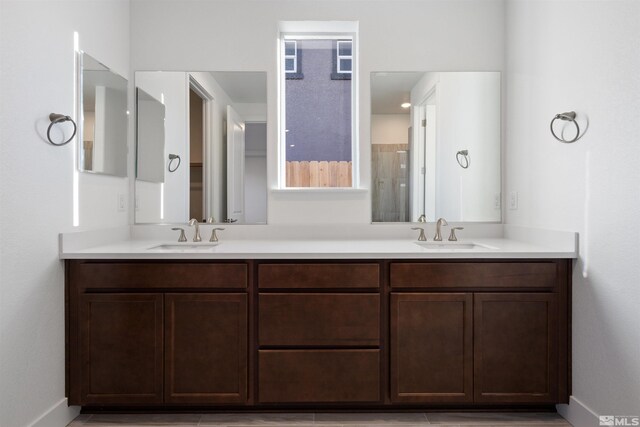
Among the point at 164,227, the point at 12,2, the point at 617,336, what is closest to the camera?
the point at 12,2

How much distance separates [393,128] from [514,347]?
1363 millimetres

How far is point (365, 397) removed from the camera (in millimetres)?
2057

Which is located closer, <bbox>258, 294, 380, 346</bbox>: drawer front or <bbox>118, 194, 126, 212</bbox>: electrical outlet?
<bbox>258, 294, 380, 346</bbox>: drawer front

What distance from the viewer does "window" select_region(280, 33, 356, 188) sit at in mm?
2742

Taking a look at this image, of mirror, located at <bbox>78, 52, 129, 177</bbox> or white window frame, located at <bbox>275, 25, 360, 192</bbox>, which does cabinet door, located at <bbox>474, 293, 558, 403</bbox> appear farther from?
mirror, located at <bbox>78, 52, 129, 177</bbox>

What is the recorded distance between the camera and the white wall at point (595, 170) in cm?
167

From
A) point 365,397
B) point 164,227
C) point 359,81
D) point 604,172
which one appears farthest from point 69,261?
point 604,172

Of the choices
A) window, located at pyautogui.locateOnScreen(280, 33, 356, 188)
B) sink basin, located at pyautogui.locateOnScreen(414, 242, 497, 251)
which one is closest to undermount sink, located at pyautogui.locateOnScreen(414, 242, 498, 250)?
sink basin, located at pyautogui.locateOnScreen(414, 242, 497, 251)

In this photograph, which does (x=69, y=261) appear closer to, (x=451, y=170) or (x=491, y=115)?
(x=451, y=170)

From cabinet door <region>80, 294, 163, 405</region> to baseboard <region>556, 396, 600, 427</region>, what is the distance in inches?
73.1

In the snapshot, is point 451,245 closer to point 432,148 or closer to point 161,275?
point 432,148

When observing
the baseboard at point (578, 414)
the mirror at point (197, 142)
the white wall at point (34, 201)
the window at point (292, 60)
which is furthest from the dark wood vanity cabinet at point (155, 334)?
the baseboard at point (578, 414)

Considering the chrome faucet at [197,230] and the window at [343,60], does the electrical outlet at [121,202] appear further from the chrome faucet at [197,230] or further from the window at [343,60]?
the window at [343,60]

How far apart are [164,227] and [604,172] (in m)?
2.26
